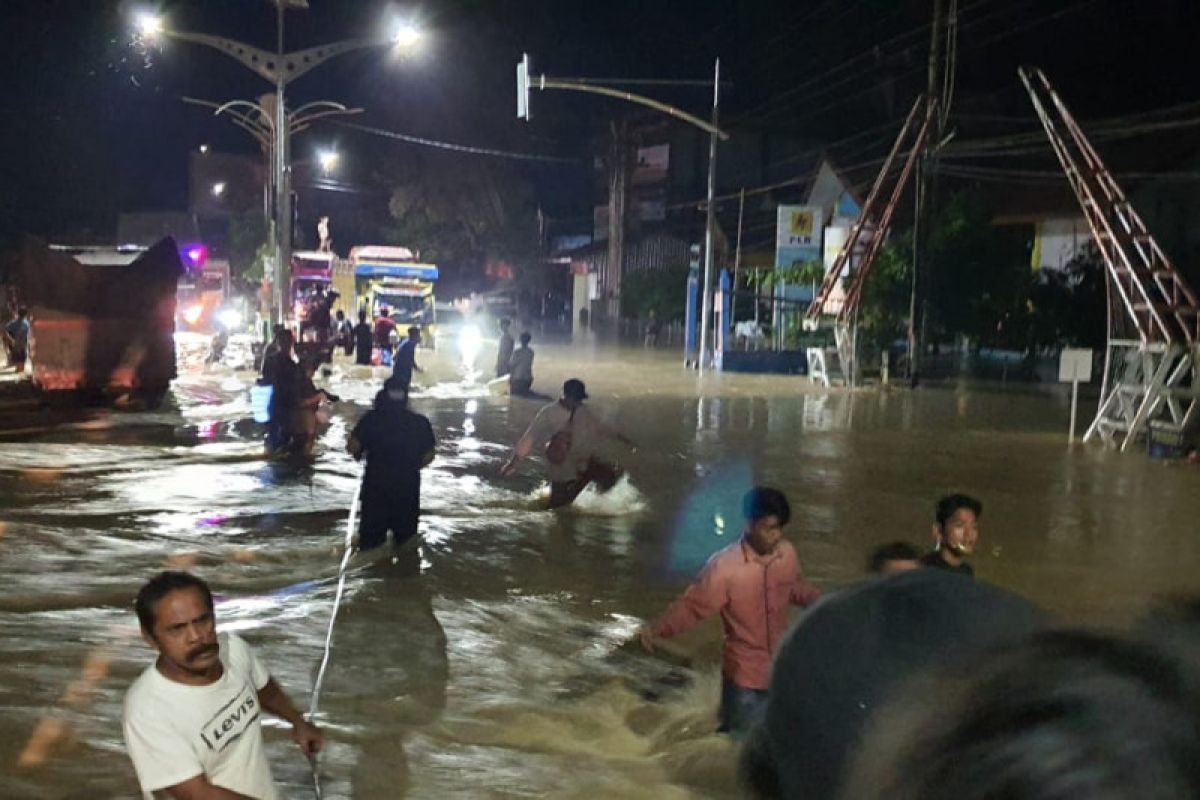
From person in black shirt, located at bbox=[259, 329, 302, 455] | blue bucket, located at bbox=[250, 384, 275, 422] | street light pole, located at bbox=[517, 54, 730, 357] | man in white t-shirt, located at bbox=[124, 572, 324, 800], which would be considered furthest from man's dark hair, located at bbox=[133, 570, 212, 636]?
street light pole, located at bbox=[517, 54, 730, 357]

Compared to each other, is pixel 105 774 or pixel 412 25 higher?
pixel 412 25

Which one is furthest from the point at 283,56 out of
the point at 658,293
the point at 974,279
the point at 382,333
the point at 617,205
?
the point at 617,205

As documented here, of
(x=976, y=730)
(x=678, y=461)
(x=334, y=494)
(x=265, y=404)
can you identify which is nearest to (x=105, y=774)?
(x=976, y=730)

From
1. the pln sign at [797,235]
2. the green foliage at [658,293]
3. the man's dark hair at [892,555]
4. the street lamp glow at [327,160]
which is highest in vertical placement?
the street lamp glow at [327,160]

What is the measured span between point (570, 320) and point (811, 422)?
48.1 metres

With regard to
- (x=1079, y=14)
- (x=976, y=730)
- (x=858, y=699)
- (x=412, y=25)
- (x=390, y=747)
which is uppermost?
(x=1079, y=14)

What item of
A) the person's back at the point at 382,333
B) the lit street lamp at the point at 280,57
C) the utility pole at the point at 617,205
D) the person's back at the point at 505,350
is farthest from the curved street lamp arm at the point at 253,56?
the utility pole at the point at 617,205

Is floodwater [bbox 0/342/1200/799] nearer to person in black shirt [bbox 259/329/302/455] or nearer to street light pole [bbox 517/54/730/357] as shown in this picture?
person in black shirt [bbox 259/329/302/455]

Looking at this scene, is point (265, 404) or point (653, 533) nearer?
point (653, 533)

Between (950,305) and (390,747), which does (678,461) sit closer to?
(390,747)

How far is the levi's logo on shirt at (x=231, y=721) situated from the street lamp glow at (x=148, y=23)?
2039cm

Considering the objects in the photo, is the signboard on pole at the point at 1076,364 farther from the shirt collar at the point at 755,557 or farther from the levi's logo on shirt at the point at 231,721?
the levi's logo on shirt at the point at 231,721

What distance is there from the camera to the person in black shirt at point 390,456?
9305 mm

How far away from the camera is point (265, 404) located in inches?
674
